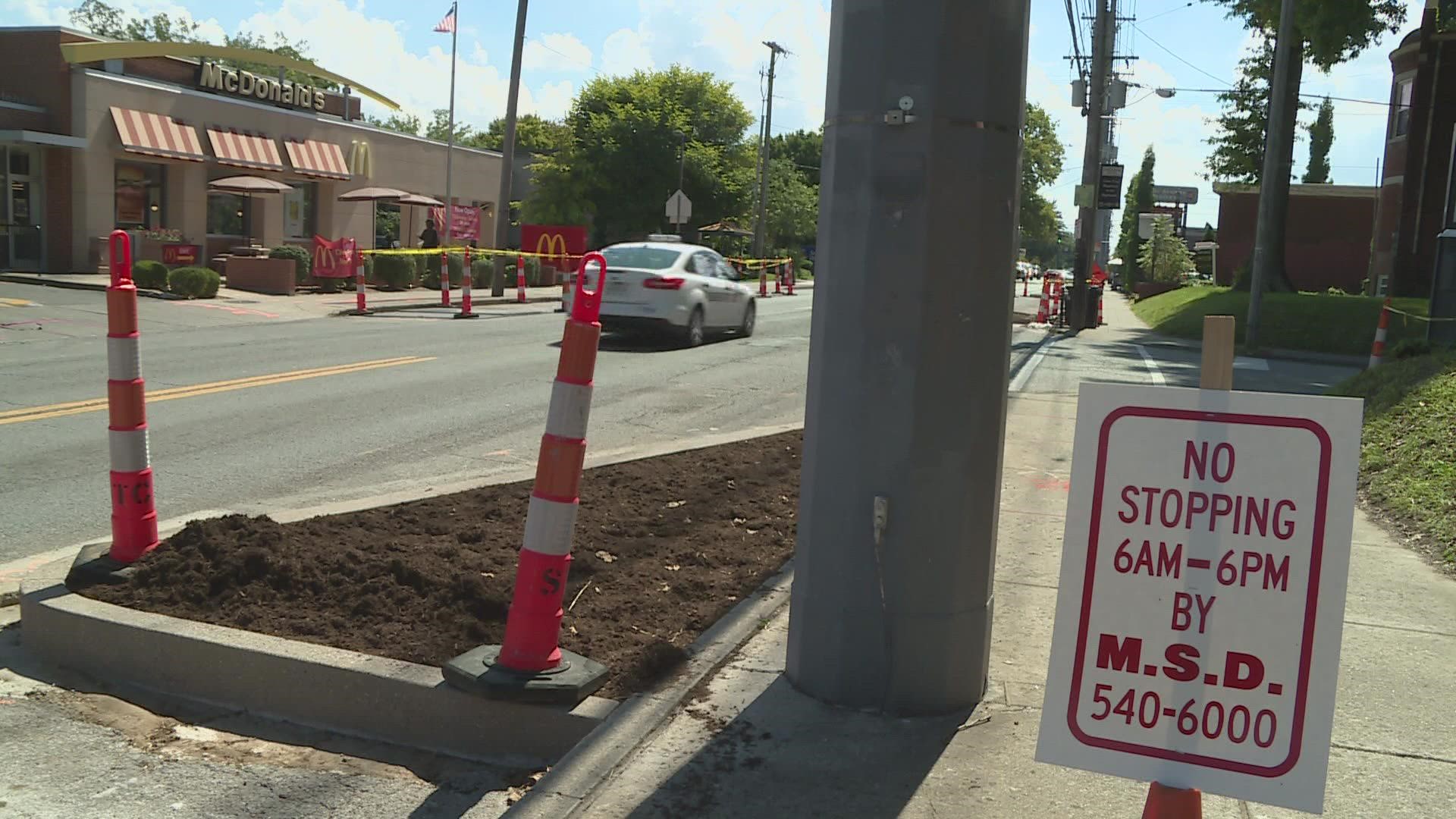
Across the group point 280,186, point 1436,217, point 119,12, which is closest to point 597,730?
point 280,186

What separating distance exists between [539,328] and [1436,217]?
2545 centimetres

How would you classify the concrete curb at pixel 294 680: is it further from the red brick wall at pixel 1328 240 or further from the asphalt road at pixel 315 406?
the red brick wall at pixel 1328 240

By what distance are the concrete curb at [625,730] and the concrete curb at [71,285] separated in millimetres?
20151

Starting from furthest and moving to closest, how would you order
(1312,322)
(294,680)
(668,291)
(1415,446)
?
(1312,322) < (668,291) < (1415,446) < (294,680)

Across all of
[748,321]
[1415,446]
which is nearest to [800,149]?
[748,321]

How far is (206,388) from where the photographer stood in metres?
11.3

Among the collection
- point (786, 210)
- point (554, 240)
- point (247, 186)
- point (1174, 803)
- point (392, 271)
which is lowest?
point (1174, 803)

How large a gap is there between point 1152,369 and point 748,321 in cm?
606

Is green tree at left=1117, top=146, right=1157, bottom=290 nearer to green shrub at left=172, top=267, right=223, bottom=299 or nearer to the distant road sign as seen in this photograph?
the distant road sign

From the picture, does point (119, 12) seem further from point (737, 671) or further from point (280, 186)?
point (737, 671)

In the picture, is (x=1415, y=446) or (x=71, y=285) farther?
(x=71, y=285)

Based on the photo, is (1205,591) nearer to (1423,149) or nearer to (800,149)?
(1423,149)

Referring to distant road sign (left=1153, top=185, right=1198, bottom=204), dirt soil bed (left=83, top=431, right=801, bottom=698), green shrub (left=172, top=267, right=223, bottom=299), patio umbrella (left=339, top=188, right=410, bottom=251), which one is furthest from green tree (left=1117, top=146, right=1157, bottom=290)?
dirt soil bed (left=83, top=431, right=801, bottom=698)

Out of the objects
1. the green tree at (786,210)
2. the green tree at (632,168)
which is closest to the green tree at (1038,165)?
the green tree at (786,210)
